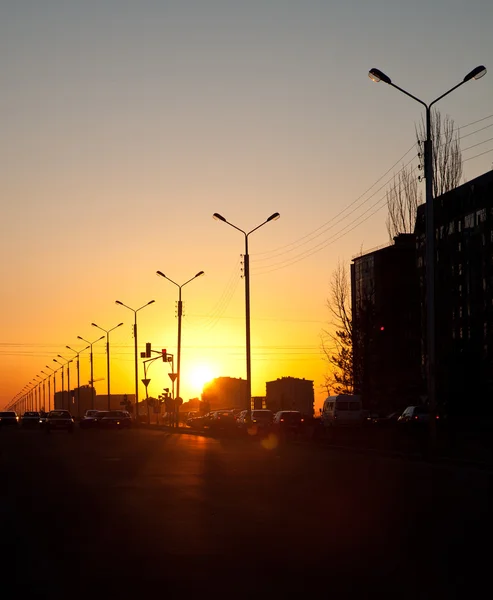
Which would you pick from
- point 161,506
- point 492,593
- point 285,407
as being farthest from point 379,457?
point 285,407

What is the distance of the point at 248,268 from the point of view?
188 feet

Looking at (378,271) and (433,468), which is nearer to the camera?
(433,468)

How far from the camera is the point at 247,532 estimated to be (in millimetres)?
12828

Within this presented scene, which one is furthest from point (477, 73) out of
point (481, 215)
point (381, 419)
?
point (481, 215)

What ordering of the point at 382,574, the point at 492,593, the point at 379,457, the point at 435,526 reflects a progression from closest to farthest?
the point at 492,593 → the point at 382,574 → the point at 435,526 → the point at 379,457

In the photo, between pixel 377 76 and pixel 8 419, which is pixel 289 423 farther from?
pixel 8 419

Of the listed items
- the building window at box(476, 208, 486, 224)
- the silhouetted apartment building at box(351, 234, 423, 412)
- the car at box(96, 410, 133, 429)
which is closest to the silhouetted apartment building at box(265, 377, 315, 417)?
the silhouetted apartment building at box(351, 234, 423, 412)

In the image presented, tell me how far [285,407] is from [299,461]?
8110cm

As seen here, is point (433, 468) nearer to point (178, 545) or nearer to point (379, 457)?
point (379, 457)

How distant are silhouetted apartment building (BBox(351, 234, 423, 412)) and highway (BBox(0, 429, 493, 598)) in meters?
35.4

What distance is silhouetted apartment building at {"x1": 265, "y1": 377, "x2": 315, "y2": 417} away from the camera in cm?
11194

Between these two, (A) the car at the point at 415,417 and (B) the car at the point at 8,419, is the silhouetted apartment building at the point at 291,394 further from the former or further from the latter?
(A) the car at the point at 415,417

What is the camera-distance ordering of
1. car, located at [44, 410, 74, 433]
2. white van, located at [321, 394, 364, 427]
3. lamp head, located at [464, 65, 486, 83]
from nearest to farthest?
1. lamp head, located at [464, 65, 486, 83]
2. white van, located at [321, 394, 364, 427]
3. car, located at [44, 410, 74, 433]

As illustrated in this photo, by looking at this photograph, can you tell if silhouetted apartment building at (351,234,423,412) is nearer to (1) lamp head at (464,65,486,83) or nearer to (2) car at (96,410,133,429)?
(2) car at (96,410,133,429)
